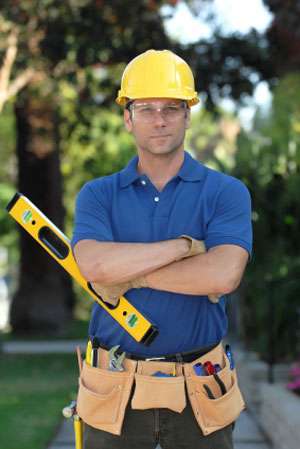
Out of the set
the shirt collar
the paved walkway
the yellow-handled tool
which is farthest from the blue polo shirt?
the paved walkway

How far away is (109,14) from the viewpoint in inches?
475

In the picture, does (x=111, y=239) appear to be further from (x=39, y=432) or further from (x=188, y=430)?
(x=39, y=432)

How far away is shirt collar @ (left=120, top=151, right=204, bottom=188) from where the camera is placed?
321 centimetres

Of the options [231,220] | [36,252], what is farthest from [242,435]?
[36,252]

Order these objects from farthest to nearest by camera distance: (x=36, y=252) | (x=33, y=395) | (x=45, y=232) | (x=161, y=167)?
1. (x=36, y=252)
2. (x=33, y=395)
3. (x=45, y=232)
4. (x=161, y=167)

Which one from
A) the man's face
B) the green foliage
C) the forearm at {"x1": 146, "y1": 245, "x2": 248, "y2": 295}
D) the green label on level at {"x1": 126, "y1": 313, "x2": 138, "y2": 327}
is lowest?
the green foliage

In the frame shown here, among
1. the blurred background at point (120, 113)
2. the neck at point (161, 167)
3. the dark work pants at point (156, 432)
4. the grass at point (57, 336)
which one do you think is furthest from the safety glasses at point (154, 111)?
the grass at point (57, 336)

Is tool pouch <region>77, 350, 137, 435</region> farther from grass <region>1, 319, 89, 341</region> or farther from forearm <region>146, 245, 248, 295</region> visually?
grass <region>1, 319, 89, 341</region>

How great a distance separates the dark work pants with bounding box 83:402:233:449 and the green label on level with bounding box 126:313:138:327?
0.34 meters

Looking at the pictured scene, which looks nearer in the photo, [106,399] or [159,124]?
[106,399]

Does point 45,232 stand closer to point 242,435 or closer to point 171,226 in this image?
point 171,226

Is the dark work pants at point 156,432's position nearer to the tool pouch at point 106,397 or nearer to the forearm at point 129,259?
the tool pouch at point 106,397

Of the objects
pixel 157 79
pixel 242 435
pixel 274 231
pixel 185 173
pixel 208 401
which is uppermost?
pixel 157 79

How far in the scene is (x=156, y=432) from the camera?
3043mm
